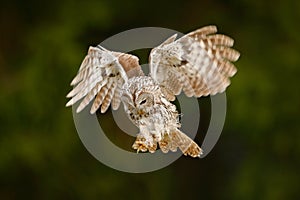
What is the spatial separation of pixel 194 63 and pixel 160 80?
→ 47 mm

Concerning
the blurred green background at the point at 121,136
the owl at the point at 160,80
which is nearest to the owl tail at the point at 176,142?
the owl at the point at 160,80

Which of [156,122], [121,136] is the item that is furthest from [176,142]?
[121,136]

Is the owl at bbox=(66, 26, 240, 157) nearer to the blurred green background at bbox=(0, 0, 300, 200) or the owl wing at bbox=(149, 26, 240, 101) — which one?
the owl wing at bbox=(149, 26, 240, 101)

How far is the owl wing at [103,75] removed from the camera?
101 cm

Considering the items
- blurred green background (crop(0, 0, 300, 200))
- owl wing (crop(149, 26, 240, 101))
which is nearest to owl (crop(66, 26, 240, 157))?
owl wing (crop(149, 26, 240, 101))

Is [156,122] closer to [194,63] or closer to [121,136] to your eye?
[194,63]

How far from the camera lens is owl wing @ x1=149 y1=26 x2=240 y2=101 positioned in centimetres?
99

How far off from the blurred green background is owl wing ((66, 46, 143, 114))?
130 centimetres

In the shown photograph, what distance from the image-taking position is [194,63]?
3.33ft
